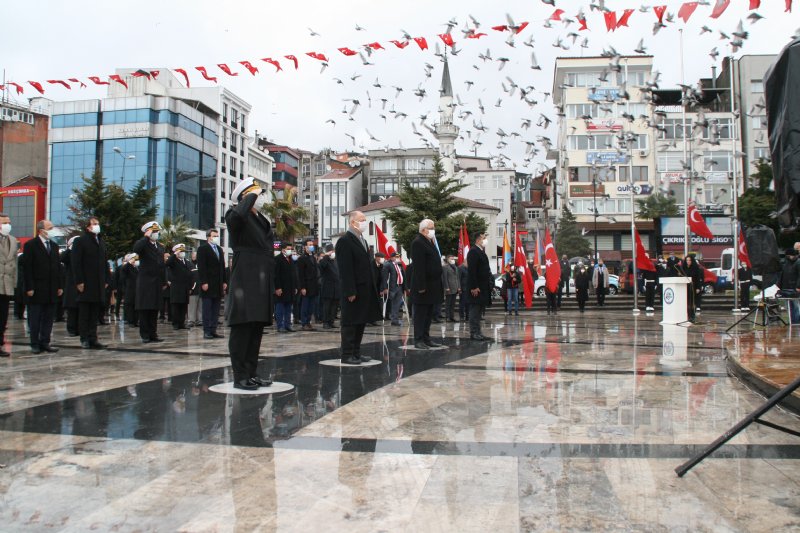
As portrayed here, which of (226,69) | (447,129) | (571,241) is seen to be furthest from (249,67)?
(447,129)

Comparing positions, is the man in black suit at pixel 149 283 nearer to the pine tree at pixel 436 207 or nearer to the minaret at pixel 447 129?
the pine tree at pixel 436 207

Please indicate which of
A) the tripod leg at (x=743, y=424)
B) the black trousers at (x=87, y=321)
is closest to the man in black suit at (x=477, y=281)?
the black trousers at (x=87, y=321)

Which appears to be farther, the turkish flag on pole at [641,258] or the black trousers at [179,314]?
the turkish flag on pole at [641,258]

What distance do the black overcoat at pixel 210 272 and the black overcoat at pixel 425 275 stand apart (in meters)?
4.11

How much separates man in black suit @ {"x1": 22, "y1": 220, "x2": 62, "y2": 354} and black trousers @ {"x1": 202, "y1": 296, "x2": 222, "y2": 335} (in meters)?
2.66

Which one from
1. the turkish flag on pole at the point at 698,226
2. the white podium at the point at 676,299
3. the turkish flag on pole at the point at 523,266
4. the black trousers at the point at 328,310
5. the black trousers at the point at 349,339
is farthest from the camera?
the turkish flag on pole at the point at 523,266

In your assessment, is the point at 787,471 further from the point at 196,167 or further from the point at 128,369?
the point at 196,167

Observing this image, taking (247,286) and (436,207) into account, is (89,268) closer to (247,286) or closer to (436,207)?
(247,286)

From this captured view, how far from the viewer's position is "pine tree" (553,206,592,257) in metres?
54.4

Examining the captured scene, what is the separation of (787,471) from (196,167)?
209 feet

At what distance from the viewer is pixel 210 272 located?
11.4m

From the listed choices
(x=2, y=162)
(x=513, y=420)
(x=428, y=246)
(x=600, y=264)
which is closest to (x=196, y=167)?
(x=2, y=162)

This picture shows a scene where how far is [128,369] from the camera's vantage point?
716 centimetres

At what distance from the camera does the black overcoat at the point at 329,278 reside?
14367 millimetres
